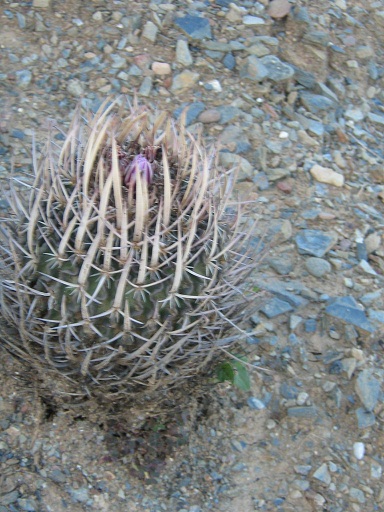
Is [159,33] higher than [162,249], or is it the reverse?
[162,249]

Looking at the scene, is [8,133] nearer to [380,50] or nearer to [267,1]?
[267,1]

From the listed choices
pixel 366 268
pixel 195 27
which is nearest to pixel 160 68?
pixel 195 27

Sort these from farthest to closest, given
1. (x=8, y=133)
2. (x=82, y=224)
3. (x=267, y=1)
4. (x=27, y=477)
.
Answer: (x=267, y=1), (x=8, y=133), (x=27, y=477), (x=82, y=224)

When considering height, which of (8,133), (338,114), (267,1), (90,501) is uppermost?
(267,1)

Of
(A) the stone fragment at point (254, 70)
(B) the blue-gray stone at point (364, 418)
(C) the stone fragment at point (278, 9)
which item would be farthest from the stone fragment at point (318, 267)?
(C) the stone fragment at point (278, 9)

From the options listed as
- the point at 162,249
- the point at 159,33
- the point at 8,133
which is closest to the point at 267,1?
the point at 159,33

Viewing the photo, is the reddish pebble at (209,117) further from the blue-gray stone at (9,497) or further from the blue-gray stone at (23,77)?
the blue-gray stone at (9,497)

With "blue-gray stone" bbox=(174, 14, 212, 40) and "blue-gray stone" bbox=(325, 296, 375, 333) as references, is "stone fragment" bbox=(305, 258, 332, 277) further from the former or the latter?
"blue-gray stone" bbox=(174, 14, 212, 40)

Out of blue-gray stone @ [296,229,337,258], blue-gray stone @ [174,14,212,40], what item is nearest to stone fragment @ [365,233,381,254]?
blue-gray stone @ [296,229,337,258]
